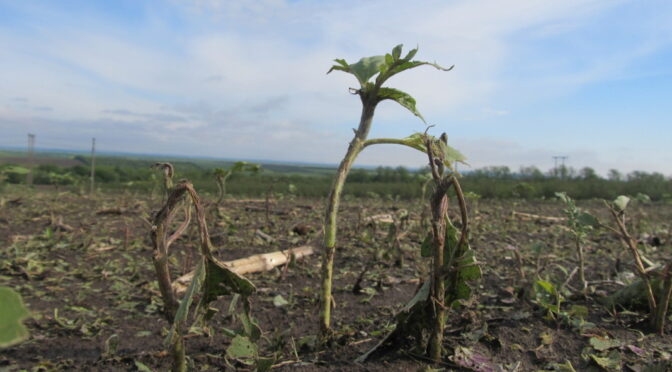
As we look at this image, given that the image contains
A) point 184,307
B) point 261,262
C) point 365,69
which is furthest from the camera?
point 261,262

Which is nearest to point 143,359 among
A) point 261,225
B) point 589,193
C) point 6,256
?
point 6,256

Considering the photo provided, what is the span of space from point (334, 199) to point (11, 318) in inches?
56.4

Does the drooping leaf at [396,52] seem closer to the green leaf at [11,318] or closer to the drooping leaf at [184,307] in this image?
the drooping leaf at [184,307]

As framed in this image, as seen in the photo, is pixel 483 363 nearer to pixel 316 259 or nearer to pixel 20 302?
pixel 20 302

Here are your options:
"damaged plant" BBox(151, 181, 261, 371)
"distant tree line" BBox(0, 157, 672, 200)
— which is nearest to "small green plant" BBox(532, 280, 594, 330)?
"damaged plant" BBox(151, 181, 261, 371)

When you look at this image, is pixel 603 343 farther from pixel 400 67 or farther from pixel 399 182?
pixel 399 182

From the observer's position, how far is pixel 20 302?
2.16ft

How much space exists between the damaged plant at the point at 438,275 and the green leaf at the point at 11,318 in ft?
3.88

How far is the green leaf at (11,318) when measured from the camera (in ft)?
2.07

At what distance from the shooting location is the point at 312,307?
311 centimetres

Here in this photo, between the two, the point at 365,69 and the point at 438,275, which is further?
the point at 365,69

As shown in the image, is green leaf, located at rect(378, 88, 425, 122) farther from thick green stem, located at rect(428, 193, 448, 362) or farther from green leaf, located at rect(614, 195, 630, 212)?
green leaf, located at rect(614, 195, 630, 212)

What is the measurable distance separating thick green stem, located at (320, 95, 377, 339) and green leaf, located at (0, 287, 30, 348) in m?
1.38

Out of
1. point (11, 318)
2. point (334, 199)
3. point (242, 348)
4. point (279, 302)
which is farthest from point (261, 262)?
point (11, 318)
